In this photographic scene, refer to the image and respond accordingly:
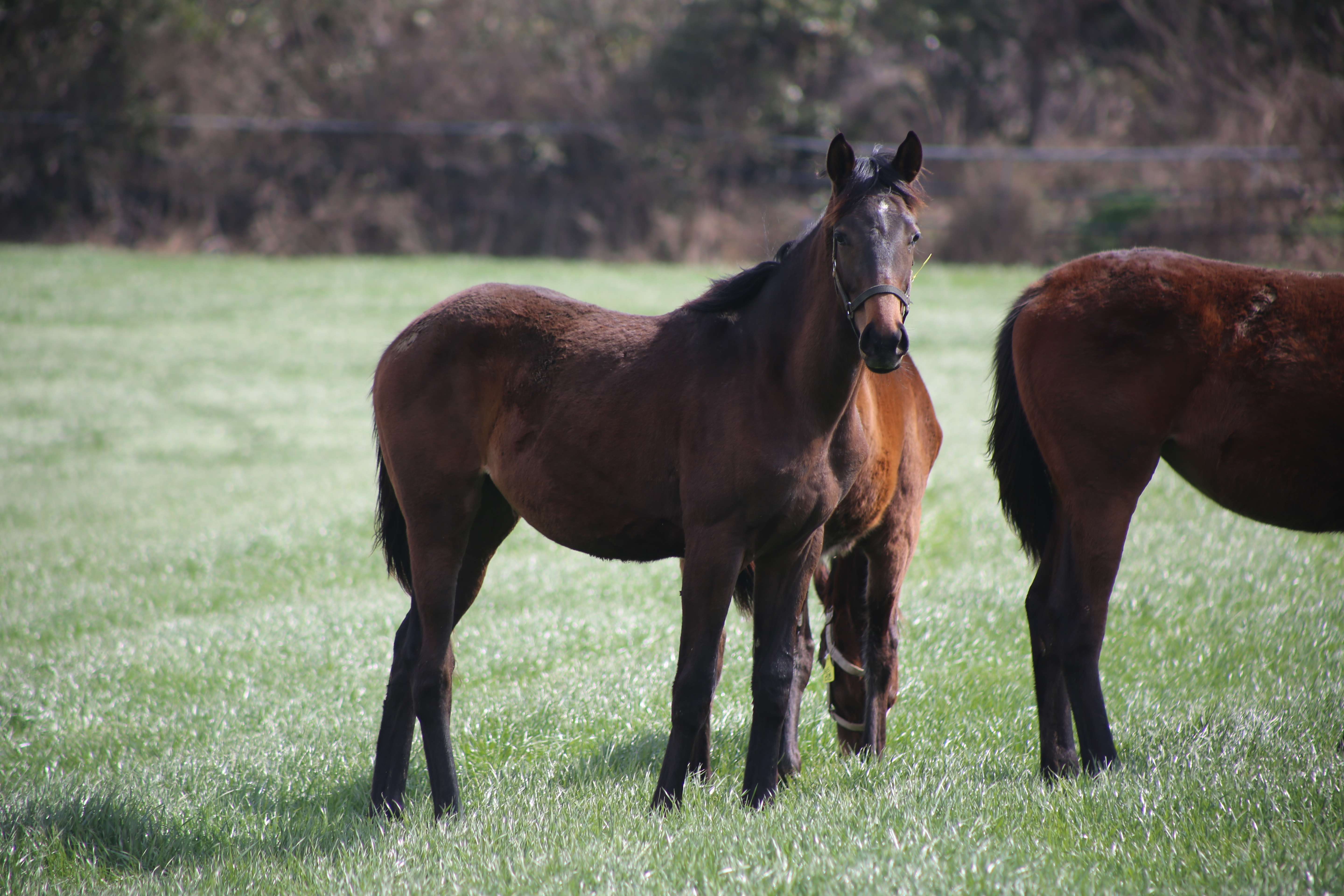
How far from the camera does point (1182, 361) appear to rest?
3.91 meters

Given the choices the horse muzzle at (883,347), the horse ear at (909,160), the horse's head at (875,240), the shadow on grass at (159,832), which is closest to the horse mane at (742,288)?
the horse's head at (875,240)

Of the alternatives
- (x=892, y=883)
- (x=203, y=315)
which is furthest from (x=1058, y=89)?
(x=892, y=883)

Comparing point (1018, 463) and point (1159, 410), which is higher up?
point (1159, 410)

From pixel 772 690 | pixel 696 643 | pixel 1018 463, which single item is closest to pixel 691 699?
pixel 696 643

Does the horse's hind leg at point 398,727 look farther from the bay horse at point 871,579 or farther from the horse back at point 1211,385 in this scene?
the horse back at point 1211,385

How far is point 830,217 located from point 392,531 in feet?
7.66

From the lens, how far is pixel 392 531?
4590mm

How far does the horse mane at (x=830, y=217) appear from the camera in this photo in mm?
3430

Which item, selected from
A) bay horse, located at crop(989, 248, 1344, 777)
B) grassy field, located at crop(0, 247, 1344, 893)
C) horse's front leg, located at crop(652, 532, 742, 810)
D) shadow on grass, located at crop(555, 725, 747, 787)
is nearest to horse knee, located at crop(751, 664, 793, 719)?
horse's front leg, located at crop(652, 532, 742, 810)

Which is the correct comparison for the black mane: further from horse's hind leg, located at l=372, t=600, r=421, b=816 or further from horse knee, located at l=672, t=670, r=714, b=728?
horse's hind leg, located at l=372, t=600, r=421, b=816

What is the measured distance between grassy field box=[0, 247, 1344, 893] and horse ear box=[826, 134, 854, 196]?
207 centimetres

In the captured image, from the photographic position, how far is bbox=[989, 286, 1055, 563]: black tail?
4.49 meters

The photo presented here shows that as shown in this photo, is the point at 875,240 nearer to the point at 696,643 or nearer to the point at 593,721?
the point at 696,643

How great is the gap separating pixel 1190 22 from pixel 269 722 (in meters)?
20.5
